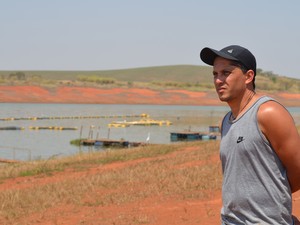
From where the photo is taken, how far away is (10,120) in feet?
198

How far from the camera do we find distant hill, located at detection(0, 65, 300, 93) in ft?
465

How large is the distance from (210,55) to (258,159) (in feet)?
2.23

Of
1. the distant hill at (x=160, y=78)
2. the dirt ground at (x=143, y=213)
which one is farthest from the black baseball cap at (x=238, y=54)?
the distant hill at (x=160, y=78)

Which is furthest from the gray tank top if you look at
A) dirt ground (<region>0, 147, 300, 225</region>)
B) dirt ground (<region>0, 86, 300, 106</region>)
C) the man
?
dirt ground (<region>0, 86, 300, 106</region>)

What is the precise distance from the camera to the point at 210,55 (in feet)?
10.3

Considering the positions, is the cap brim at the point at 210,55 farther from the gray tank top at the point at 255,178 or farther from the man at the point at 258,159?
the gray tank top at the point at 255,178

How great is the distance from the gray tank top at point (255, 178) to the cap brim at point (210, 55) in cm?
32

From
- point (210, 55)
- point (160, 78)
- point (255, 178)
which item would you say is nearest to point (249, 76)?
point (210, 55)

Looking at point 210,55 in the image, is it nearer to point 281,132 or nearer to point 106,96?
point 281,132

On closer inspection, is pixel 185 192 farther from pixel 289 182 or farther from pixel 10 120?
pixel 10 120

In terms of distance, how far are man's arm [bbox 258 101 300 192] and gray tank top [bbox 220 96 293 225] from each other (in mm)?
31

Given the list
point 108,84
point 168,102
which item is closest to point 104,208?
point 168,102

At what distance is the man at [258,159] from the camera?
2883 mm

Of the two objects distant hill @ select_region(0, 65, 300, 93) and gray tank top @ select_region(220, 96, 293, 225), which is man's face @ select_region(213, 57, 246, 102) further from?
distant hill @ select_region(0, 65, 300, 93)
